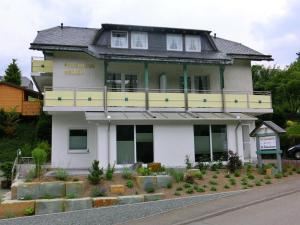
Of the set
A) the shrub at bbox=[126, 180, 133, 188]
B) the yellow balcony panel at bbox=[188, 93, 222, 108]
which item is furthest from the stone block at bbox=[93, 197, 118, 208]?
the yellow balcony panel at bbox=[188, 93, 222, 108]

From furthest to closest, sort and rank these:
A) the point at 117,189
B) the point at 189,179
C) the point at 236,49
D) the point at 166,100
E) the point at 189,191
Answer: the point at 236,49
the point at 166,100
the point at 189,179
the point at 189,191
the point at 117,189

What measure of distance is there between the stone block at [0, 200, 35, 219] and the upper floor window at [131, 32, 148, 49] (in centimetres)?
1496

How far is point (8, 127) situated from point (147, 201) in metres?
19.9

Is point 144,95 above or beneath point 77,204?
above

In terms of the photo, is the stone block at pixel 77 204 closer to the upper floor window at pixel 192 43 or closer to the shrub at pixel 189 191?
the shrub at pixel 189 191

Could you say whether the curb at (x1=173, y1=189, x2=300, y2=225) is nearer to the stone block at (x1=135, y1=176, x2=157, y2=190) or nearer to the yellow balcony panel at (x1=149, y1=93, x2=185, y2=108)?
the stone block at (x1=135, y1=176, x2=157, y2=190)

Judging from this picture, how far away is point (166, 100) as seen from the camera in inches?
912

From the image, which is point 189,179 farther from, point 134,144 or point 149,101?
point 149,101

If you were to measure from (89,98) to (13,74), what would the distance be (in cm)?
2401

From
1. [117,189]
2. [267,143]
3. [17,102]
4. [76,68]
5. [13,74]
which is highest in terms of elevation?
[13,74]

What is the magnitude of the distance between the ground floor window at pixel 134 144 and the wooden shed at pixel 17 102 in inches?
544

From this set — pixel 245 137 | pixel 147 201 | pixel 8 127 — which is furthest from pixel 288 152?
pixel 8 127

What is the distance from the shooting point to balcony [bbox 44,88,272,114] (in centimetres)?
2194

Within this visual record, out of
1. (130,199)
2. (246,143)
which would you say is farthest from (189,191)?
(246,143)
